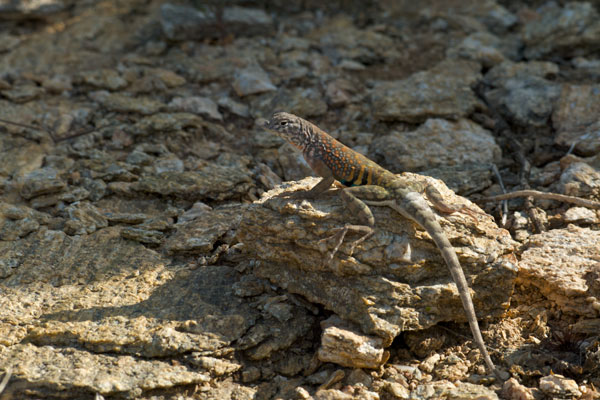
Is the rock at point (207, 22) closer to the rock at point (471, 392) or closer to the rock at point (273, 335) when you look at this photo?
the rock at point (273, 335)

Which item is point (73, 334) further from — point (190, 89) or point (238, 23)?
point (238, 23)

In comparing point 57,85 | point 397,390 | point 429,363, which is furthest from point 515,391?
point 57,85

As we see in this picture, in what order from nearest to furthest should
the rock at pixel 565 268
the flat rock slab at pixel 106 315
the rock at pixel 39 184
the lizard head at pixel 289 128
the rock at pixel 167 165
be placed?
the flat rock slab at pixel 106 315, the rock at pixel 565 268, the lizard head at pixel 289 128, the rock at pixel 39 184, the rock at pixel 167 165

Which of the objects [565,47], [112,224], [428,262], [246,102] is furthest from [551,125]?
[112,224]

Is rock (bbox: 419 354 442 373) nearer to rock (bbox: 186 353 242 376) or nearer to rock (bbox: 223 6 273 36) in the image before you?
rock (bbox: 186 353 242 376)

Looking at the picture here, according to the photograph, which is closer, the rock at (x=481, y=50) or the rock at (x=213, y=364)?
the rock at (x=213, y=364)

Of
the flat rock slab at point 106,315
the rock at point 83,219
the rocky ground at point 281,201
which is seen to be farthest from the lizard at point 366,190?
the rock at point 83,219

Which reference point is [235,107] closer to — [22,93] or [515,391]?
[22,93]
